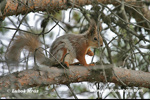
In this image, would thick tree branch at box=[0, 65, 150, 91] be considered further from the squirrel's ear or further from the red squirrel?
the squirrel's ear

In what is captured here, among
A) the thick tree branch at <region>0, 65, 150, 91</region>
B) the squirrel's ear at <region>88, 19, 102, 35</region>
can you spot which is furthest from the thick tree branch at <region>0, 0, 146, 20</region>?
the thick tree branch at <region>0, 65, 150, 91</region>

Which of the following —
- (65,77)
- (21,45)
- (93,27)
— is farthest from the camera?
(93,27)

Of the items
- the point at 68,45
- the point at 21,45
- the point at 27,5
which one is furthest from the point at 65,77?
the point at 68,45

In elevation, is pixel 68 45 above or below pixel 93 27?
below

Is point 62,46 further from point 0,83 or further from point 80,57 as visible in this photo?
point 0,83

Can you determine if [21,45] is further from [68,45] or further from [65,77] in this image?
[68,45]

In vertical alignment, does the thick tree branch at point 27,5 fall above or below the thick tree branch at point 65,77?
above

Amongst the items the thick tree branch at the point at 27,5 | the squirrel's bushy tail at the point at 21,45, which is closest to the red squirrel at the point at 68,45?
the squirrel's bushy tail at the point at 21,45

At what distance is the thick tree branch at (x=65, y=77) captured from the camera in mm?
1476

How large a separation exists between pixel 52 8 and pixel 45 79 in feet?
2.43

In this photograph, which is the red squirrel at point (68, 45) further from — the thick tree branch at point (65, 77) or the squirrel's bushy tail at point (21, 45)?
the thick tree branch at point (65, 77)

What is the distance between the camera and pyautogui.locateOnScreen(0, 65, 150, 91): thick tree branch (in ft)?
4.84

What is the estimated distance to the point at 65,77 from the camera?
1711 mm

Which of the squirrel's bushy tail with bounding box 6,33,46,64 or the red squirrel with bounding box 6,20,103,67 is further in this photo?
the red squirrel with bounding box 6,20,103,67
